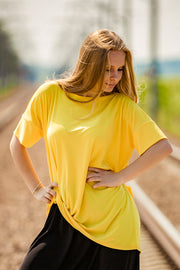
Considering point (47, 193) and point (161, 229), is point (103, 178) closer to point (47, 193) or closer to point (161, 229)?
point (47, 193)

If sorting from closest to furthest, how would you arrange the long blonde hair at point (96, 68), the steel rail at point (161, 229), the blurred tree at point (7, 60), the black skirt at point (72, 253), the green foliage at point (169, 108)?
the black skirt at point (72, 253)
the long blonde hair at point (96, 68)
the steel rail at point (161, 229)
the green foliage at point (169, 108)
the blurred tree at point (7, 60)

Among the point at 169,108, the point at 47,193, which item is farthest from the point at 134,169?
the point at 169,108

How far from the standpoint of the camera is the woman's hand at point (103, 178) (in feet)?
6.89

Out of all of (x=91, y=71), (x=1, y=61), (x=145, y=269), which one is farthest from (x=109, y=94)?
(x=1, y=61)

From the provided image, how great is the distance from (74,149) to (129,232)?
Result: 510 millimetres

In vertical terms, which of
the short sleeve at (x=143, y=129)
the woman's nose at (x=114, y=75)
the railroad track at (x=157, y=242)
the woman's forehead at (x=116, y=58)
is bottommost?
the railroad track at (x=157, y=242)

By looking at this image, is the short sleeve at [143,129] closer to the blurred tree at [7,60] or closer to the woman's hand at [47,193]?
the woman's hand at [47,193]

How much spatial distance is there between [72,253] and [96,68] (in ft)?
3.18

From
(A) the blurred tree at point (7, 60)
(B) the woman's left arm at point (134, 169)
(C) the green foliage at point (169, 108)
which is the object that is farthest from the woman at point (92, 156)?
(A) the blurred tree at point (7, 60)

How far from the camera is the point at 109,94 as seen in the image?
2279 millimetres

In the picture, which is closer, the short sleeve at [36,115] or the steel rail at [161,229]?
the short sleeve at [36,115]

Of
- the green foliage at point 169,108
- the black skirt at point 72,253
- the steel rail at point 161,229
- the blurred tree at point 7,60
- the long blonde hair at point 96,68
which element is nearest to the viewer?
the black skirt at point 72,253

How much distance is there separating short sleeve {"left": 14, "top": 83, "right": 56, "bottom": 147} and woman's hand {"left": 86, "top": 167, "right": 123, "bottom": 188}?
14.5 inches

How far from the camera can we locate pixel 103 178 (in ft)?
6.93
